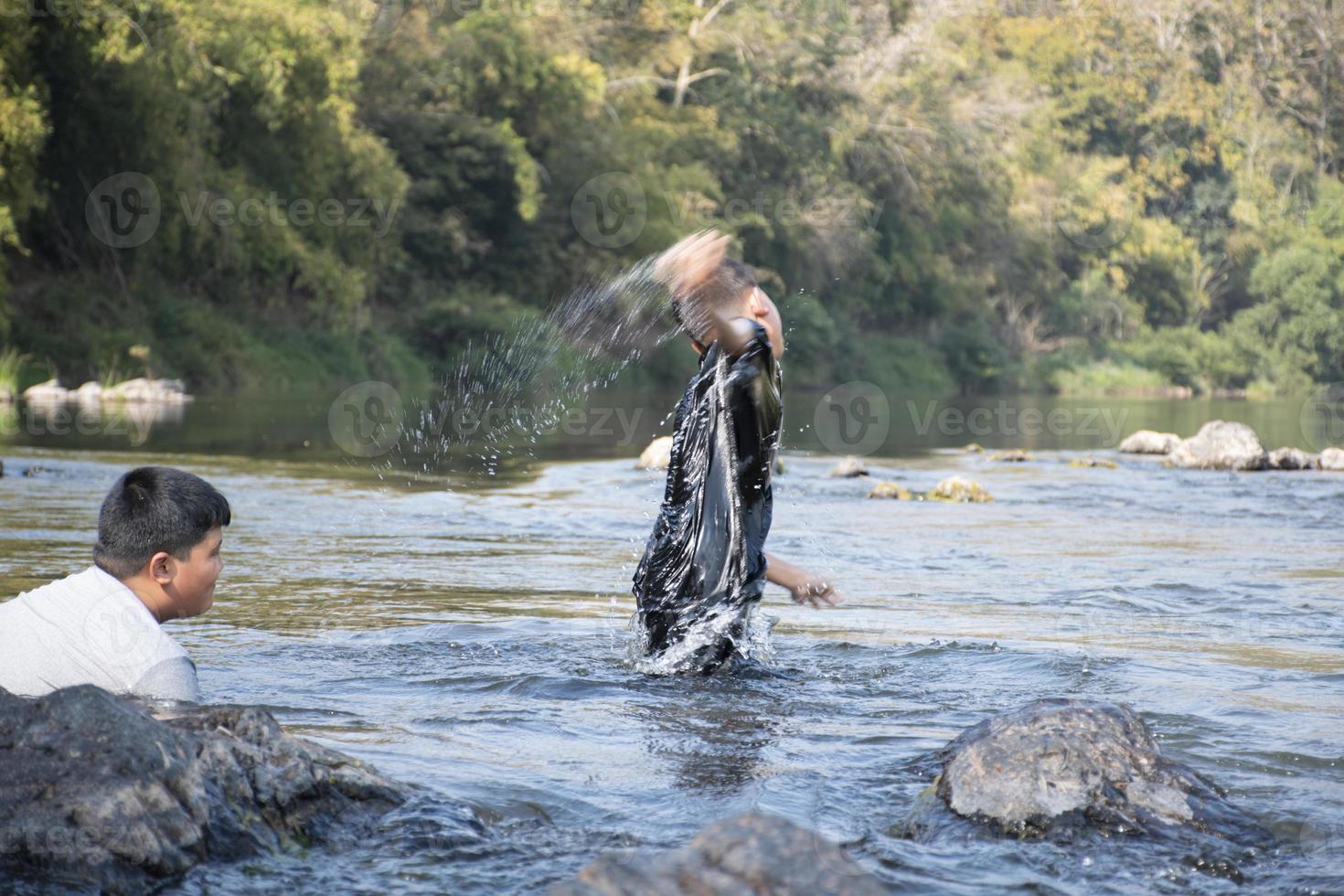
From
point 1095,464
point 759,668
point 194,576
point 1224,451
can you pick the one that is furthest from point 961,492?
point 194,576

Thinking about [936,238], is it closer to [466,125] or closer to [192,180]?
[466,125]

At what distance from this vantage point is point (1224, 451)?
16844 mm

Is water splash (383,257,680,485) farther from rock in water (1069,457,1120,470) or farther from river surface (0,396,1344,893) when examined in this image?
rock in water (1069,457,1120,470)

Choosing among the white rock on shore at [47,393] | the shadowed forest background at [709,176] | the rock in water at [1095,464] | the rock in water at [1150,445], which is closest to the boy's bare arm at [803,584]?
the rock in water at [1095,464]

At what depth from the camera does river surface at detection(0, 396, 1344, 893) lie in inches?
148

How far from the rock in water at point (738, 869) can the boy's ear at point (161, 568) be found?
5.33 ft

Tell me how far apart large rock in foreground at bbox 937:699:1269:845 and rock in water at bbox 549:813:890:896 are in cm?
95

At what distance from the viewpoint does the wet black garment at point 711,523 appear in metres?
5.69

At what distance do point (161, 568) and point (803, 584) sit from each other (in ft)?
7.53

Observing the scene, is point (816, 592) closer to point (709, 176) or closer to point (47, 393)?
point (47, 393)

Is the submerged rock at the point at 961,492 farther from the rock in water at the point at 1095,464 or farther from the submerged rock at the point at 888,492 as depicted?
the rock in water at the point at 1095,464

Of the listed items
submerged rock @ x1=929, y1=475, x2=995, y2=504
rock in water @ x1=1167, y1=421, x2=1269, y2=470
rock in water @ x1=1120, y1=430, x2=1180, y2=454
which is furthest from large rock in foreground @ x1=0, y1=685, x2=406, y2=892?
rock in water @ x1=1120, y1=430, x2=1180, y2=454

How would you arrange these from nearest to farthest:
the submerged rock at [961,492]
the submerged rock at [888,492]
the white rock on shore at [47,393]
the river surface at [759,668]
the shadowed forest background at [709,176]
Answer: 1. the river surface at [759,668]
2. the submerged rock at [961,492]
3. the submerged rock at [888,492]
4. the white rock on shore at [47,393]
5. the shadowed forest background at [709,176]

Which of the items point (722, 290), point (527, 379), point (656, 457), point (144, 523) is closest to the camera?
point (144, 523)
